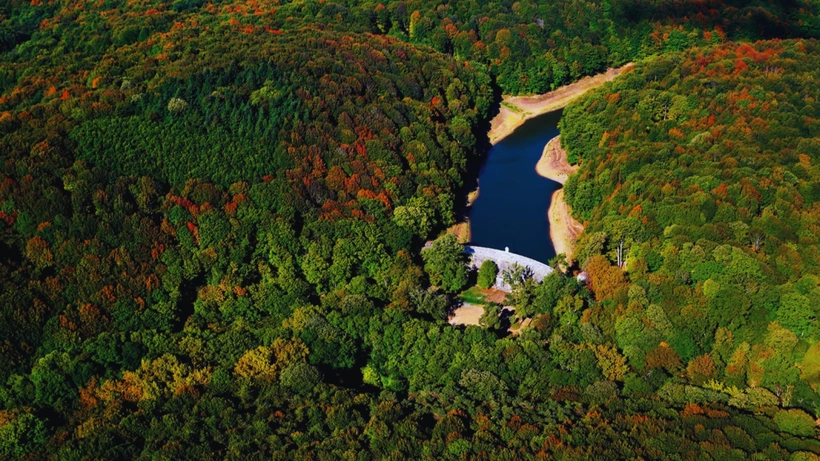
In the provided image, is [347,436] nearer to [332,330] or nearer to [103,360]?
→ [332,330]

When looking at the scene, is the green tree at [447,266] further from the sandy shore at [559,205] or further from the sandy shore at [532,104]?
the sandy shore at [532,104]

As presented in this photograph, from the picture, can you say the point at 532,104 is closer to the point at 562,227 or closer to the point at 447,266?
the point at 562,227

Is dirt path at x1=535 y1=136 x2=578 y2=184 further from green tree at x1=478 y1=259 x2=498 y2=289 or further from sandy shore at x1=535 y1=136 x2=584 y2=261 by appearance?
green tree at x1=478 y1=259 x2=498 y2=289

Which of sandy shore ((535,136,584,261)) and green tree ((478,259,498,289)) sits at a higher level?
green tree ((478,259,498,289))

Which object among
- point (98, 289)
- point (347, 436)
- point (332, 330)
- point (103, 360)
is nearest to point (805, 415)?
point (347, 436)

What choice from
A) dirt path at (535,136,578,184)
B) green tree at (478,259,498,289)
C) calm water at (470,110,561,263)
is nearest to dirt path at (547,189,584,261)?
calm water at (470,110,561,263)

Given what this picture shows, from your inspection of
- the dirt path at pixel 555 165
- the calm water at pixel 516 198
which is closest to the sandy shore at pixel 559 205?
the dirt path at pixel 555 165

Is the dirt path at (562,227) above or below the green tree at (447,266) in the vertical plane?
below
